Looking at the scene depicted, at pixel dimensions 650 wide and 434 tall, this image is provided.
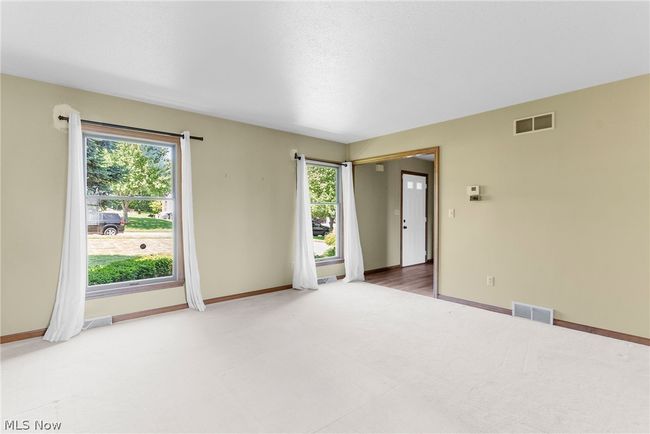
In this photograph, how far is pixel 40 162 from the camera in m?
3.27

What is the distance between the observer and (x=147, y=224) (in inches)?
159

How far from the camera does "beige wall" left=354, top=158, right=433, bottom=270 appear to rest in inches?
253

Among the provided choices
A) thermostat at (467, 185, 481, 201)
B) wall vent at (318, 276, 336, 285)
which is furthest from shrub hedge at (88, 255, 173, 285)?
thermostat at (467, 185, 481, 201)

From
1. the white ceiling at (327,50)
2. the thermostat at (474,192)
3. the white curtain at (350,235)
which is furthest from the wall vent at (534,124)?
the white curtain at (350,235)

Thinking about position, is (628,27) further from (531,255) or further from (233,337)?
(233,337)

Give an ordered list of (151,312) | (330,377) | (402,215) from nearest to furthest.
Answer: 1. (330,377)
2. (151,312)
3. (402,215)

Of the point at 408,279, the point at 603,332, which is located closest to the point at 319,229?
the point at 408,279

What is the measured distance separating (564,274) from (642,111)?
5.85ft

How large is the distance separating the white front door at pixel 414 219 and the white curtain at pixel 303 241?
270 centimetres

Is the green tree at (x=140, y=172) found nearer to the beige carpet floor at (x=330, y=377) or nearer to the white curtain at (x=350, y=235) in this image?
the beige carpet floor at (x=330, y=377)

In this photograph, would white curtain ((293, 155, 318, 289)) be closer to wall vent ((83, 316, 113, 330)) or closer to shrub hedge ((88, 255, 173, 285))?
shrub hedge ((88, 255, 173, 285))

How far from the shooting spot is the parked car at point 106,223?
3.67 metres

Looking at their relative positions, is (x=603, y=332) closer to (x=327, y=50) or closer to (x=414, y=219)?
(x=327, y=50)

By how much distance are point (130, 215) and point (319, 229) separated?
125 inches
